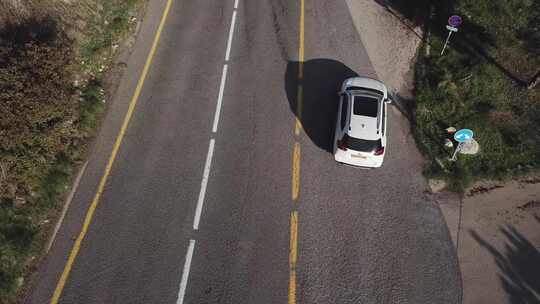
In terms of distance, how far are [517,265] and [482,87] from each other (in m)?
7.98

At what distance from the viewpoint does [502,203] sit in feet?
45.7

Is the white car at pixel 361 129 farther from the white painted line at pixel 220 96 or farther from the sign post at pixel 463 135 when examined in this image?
the white painted line at pixel 220 96

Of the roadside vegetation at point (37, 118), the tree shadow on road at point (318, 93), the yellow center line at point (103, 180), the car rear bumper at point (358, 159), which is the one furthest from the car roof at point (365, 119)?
the roadside vegetation at point (37, 118)

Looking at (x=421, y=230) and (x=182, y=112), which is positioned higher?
(x=182, y=112)

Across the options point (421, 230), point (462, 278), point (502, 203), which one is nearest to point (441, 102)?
point (502, 203)

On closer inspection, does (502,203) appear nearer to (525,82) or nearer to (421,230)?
(421,230)

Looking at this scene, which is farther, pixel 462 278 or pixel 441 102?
pixel 441 102

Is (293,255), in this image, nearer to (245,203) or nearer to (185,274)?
(245,203)

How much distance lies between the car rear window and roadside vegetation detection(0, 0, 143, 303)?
10.9 m

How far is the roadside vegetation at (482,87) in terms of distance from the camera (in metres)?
14.8

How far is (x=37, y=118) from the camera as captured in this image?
13.4 m

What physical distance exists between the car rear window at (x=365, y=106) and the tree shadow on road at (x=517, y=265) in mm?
5776

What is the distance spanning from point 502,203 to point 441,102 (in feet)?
16.2

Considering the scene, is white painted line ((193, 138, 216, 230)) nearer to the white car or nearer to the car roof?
the white car
